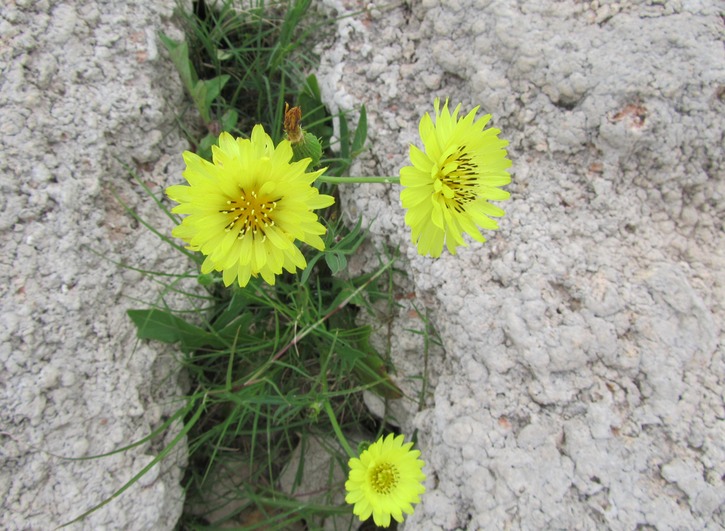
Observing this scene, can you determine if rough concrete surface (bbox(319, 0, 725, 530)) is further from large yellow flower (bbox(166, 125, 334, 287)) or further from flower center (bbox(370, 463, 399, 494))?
large yellow flower (bbox(166, 125, 334, 287))

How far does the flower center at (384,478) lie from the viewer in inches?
97.3

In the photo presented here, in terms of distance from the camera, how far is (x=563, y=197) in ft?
8.02

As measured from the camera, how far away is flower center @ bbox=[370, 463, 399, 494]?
247 centimetres

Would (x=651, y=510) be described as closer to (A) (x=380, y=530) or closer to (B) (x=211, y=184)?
(A) (x=380, y=530)

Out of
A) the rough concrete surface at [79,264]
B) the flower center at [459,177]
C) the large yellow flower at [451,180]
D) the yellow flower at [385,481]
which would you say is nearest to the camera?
the large yellow flower at [451,180]

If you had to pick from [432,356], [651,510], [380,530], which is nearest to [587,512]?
[651,510]

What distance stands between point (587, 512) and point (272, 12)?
2821mm

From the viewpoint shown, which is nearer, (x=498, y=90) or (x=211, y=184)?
(x=211, y=184)

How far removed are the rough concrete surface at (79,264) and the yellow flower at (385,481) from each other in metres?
0.87

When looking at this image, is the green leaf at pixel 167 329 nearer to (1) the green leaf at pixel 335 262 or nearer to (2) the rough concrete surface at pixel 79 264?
(2) the rough concrete surface at pixel 79 264

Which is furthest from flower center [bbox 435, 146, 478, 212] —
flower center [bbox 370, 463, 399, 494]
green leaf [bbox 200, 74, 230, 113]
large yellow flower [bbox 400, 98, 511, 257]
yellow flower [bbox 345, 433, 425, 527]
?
green leaf [bbox 200, 74, 230, 113]

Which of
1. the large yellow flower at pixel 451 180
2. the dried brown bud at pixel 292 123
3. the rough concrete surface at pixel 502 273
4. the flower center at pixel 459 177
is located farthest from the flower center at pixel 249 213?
the rough concrete surface at pixel 502 273

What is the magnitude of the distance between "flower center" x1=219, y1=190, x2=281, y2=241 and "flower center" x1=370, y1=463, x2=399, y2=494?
1226 mm

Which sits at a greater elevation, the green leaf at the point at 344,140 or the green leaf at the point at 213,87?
the green leaf at the point at 213,87
